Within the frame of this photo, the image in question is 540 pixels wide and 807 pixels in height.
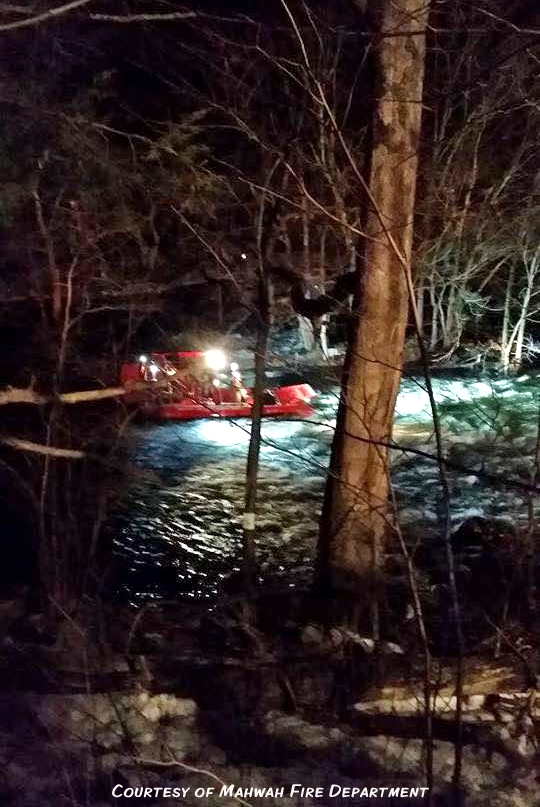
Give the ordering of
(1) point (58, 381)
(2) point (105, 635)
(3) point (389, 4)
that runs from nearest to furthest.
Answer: (3) point (389, 4)
(1) point (58, 381)
(2) point (105, 635)

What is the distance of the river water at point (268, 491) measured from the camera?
815 centimetres

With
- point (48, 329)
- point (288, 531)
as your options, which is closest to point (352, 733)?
point (48, 329)

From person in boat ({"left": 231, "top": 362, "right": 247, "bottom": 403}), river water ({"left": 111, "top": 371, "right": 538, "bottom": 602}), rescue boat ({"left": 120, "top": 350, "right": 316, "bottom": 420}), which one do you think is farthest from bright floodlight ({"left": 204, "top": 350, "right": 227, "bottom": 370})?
river water ({"left": 111, "top": 371, "right": 538, "bottom": 602})

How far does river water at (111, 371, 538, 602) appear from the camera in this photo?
815 cm

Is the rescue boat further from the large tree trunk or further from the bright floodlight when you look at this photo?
→ the large tree trunk

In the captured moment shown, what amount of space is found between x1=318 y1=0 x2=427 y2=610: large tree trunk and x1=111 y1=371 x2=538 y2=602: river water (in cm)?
65

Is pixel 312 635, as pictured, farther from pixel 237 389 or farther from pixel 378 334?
pixel 237 389

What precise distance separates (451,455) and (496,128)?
6600 millimetres

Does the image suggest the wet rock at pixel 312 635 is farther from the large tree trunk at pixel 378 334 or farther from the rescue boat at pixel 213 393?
the rescue boat at pixel 213 393

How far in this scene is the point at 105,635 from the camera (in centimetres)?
560

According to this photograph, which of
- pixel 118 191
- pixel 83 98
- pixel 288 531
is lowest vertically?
pixel 288 531

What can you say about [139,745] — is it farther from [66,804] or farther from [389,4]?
[389,4]

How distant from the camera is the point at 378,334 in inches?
220

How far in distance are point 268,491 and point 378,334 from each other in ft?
17.0
